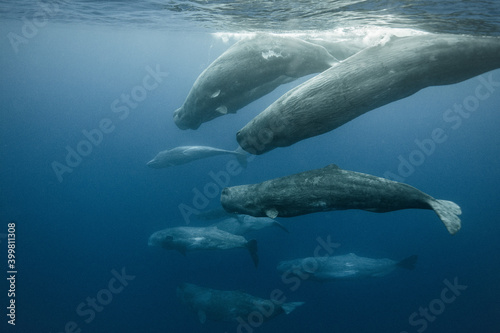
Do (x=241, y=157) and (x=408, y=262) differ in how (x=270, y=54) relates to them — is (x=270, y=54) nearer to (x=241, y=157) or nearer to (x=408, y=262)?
(x=241, y=157)

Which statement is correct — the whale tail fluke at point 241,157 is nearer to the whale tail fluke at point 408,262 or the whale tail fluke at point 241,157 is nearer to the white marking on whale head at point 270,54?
the whale tail fluke at point 408,262

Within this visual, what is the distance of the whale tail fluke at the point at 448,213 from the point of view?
186 inches

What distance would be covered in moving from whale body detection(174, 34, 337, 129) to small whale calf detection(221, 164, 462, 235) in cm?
250

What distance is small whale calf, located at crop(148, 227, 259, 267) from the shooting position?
1292 centimetres

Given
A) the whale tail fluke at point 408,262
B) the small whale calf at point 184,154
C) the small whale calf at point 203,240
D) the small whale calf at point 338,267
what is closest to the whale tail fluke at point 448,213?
the small whale calf at point 203,240

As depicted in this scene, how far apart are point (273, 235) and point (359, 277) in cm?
1377

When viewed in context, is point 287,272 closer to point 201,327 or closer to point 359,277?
point 359,277

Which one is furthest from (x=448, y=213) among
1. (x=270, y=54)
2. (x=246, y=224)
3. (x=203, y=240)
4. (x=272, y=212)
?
(x=246, y=224)

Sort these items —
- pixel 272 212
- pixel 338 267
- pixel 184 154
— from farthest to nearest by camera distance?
pixel 184 154
pixel 338 267
pixel 272 212

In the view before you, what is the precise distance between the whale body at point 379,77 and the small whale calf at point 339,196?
991 mm

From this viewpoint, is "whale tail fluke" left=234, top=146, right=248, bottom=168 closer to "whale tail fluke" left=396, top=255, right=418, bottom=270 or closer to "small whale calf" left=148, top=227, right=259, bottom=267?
"small whale calf" left=148, top=227, right=259, bottom=267

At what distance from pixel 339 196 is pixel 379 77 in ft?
7.35

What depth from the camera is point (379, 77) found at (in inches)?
193

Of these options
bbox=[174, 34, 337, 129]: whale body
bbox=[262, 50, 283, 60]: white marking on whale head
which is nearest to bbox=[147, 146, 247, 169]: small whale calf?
bbox=[174, 34, 337, 129]: whale body
